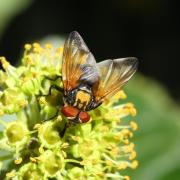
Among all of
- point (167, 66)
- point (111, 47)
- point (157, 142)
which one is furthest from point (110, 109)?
point (167, 66)

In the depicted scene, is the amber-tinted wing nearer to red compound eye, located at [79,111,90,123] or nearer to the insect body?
the insect body

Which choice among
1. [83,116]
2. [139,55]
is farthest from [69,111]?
[139,55]

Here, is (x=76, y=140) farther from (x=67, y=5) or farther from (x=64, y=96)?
(x=67, y=5)

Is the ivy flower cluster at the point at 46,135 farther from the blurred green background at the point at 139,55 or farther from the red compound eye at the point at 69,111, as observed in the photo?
the blurred green background at the point at 139,55

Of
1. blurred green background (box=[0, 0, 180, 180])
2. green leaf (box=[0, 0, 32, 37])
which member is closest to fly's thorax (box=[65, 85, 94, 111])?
blurred green background (box=[0, 0, 180, 180])

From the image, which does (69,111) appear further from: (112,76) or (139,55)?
(139,55)

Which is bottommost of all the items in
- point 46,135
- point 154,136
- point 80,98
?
point 154,136
